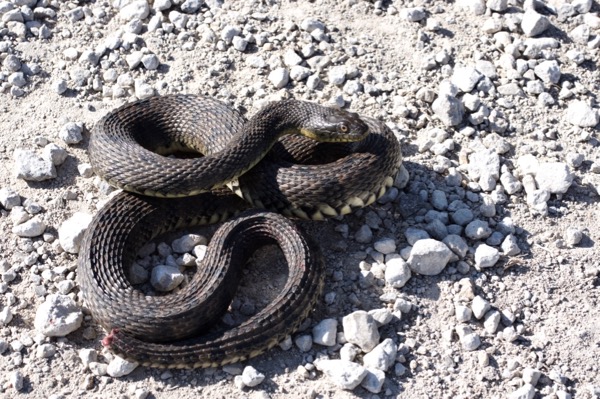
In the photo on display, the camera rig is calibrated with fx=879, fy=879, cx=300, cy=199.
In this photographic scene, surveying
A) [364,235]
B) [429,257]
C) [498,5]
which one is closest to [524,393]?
[429,257]

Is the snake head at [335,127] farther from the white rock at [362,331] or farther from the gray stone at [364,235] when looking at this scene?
the white rock at [362,331]

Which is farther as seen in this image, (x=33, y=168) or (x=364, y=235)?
(x=33, y=168)

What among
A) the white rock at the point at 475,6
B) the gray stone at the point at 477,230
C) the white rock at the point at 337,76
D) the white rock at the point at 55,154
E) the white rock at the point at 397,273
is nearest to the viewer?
the white rock at the point at 397,273

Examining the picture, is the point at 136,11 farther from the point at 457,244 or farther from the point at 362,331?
the point at 362,331

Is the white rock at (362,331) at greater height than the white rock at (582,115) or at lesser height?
lesser

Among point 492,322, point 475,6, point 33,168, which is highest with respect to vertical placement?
point 475,6

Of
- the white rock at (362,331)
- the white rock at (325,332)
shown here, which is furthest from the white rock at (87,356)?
the white rock at (362,331)

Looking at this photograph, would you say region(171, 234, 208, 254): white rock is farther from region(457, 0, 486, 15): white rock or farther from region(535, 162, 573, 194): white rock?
region(457, 0, 486, 15): white rock
